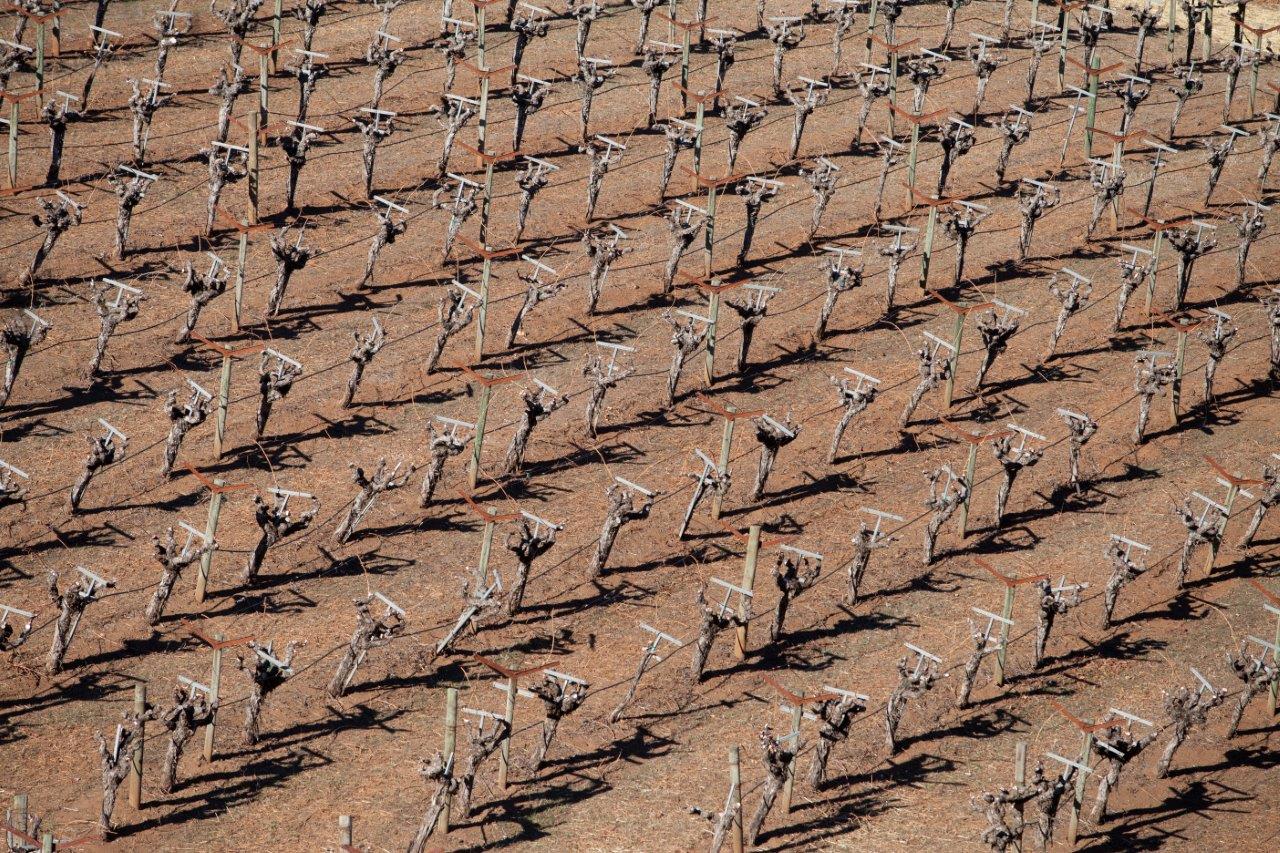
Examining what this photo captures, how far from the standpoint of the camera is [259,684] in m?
24.5

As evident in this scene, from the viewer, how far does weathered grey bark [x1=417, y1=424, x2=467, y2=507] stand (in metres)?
29.2

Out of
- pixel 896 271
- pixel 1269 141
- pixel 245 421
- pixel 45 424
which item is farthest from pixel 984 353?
pixel 45 424

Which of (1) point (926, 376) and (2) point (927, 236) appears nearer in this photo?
(1) point (926, 376)

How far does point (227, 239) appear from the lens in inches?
1411

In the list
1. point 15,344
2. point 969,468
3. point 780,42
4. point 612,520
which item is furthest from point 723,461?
point 780,42

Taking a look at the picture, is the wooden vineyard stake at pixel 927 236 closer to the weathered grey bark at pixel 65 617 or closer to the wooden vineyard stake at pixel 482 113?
the wooden vineyard stake at pixel 482 113

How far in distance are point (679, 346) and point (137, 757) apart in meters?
12.8

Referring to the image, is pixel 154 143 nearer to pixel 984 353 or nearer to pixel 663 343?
pixel 663 343

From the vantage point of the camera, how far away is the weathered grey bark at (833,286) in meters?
33.8

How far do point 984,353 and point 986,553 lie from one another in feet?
19.7

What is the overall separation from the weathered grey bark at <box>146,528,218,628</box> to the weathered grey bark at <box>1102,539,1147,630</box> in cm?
1425

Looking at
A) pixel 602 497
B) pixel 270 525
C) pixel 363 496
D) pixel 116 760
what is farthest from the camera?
pixel 602 497

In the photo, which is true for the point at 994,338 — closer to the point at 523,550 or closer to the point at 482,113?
the point at 523,550

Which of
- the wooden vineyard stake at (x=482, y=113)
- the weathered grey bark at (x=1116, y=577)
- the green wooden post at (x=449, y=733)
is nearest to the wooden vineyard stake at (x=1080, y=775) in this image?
the weathered grey bark at (x=1116, y=577)
